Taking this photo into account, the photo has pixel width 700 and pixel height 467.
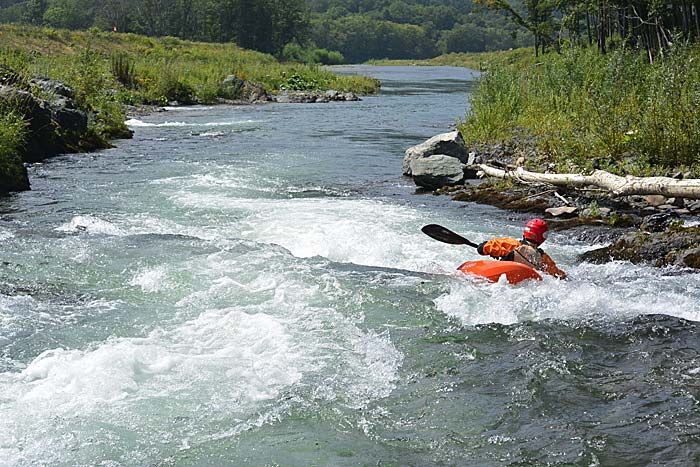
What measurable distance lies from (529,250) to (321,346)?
2.46 meters

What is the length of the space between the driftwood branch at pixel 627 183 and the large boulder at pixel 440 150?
206 centimetres

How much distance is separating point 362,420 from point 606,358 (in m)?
2.00

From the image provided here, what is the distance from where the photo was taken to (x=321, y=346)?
5.96 metres

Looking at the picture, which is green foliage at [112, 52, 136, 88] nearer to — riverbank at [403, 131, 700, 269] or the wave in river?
the wave in river

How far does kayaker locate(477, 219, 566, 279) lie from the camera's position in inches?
288

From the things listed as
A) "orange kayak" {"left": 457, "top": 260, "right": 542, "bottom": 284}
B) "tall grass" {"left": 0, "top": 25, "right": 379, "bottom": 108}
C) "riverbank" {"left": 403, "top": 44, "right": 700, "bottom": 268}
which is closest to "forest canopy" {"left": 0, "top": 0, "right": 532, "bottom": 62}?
"tall grass" {"left": 0, "top": 25, "right": 379, "bottom": 108}

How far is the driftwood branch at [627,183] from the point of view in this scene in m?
9.04

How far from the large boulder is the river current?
2.85 m

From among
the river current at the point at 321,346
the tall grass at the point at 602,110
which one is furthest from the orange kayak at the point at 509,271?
the tall grass at the point at 602,110

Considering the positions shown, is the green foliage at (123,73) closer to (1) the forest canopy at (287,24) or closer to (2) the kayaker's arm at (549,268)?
(1) the forest canopy at (287,24)

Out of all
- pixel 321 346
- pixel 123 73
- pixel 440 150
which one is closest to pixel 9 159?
pixel 440 150

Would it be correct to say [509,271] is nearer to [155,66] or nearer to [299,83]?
[155,66]

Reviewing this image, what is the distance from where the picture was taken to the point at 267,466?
14.1 ft

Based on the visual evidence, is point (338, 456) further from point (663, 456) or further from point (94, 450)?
point (663, 456)
